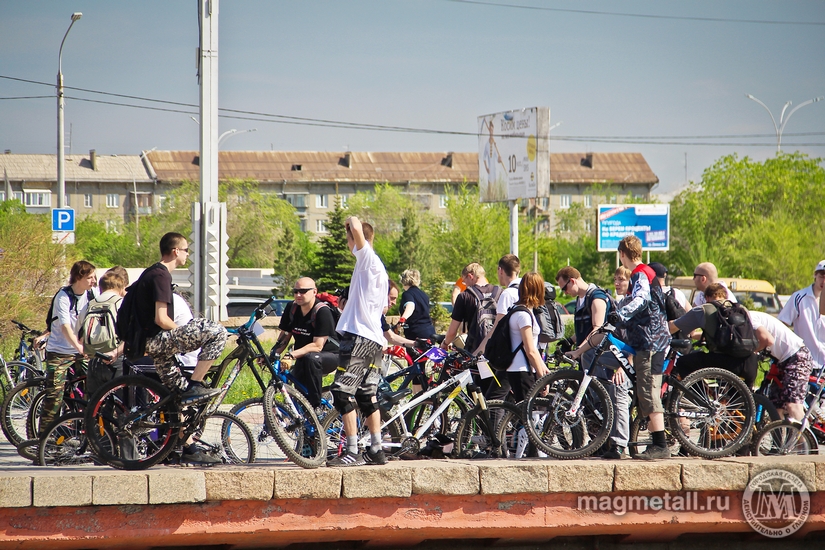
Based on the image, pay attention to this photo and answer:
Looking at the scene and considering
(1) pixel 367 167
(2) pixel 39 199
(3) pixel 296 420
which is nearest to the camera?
(3) pixel 296 420

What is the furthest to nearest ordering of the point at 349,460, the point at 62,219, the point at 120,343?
1. the point at 62,219
2. the point at 120,343
3. the point at 349,460

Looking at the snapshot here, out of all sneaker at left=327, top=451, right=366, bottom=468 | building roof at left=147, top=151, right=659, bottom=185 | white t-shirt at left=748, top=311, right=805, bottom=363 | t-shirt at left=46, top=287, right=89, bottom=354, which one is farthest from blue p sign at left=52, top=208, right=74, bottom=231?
building roof at left=147, top=151, right=659, bottom=185

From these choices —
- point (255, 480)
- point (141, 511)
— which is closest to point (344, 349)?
point (255, 480)

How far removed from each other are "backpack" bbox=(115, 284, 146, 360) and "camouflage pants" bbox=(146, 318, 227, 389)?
80mm

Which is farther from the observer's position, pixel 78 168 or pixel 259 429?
pixel 78 168

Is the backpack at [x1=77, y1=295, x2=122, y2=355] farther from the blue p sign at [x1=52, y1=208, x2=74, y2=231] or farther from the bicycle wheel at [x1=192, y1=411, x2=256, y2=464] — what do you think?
the blue p sign at [x1=52, y1=208, x2=74, y2=231]

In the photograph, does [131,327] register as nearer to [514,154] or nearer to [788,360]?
[788,360]

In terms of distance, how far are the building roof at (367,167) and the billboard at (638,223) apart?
211ft

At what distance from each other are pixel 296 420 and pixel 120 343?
195 centimetres

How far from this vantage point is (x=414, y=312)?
10734 millimetres

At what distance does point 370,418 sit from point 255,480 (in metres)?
1.00

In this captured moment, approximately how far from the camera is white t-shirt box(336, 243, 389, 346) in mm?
6457

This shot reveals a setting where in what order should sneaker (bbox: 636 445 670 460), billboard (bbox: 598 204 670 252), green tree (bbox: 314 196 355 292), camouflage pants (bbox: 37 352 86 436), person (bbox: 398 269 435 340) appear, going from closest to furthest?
sneaker (bbox: 636 445 670 460)
camouflage pants (bbox: 37 352 86 436)
person (bbox: 398 269 435 340)
billboard (bbox: 598 204 670 252)
green tree (bbox: 314 196 355 292)

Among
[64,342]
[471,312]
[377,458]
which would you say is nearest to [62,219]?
[64,342]
